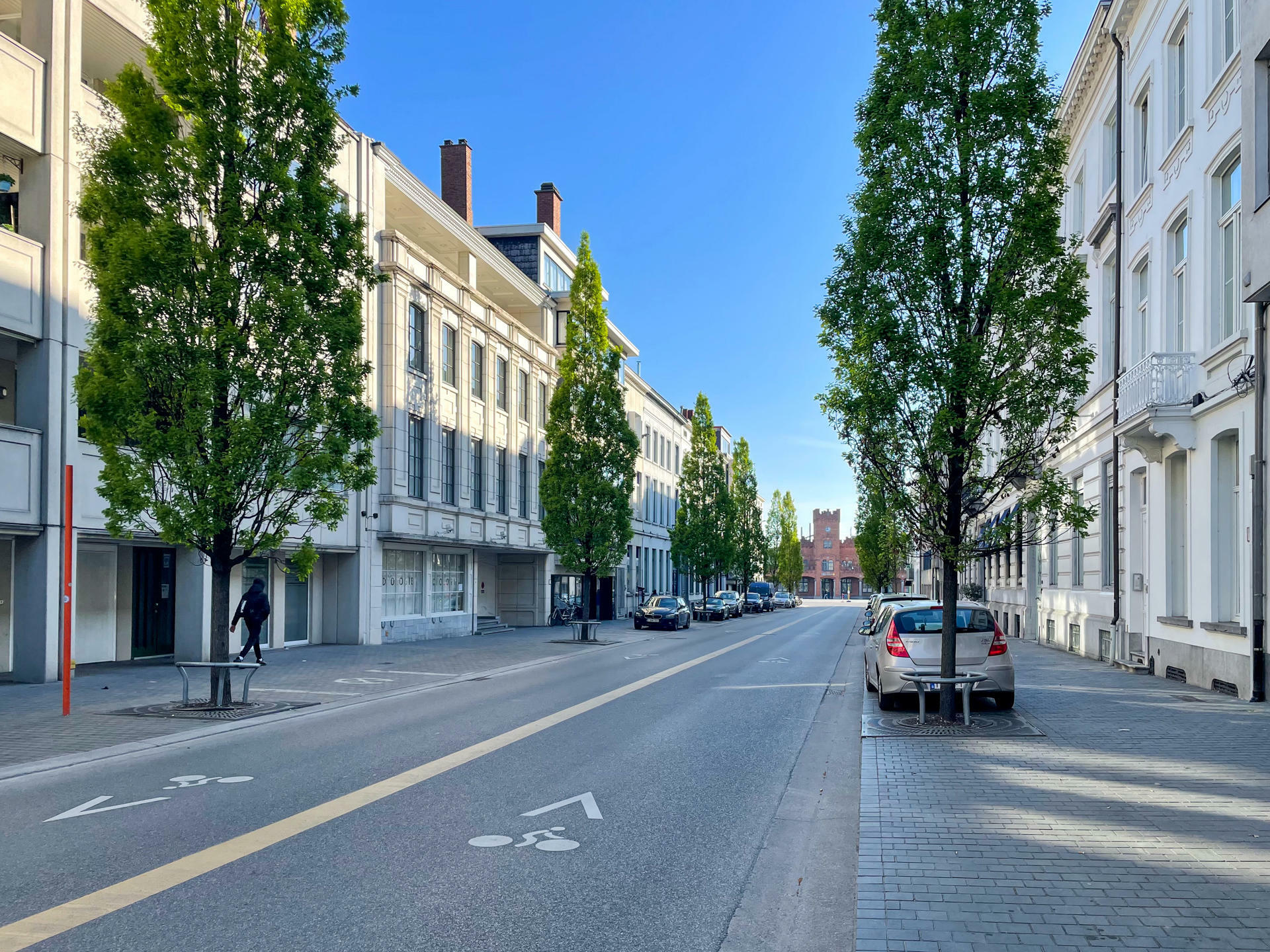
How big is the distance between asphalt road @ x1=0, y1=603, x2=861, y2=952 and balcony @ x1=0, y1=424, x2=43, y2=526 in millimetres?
6995

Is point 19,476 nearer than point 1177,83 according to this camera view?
Yes

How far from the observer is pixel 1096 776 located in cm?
859

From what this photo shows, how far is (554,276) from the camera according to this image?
4484 centimetres

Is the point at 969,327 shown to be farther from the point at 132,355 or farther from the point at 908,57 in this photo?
the point at 132,355

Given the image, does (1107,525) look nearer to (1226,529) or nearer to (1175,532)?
(1175,532)

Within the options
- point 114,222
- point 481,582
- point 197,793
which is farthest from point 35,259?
point 481,582

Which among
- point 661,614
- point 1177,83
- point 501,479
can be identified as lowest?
point 661,614

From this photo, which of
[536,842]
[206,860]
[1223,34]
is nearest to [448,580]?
[1223,34]

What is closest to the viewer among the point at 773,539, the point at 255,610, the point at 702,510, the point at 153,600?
the point at 255,610

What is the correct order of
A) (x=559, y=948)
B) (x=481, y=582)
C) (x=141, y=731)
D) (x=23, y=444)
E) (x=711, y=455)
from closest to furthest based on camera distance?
1. (x=559, y=948)
2. (x=141, y=731)
3. (x=23, y=444)
4. (x=481, y=582)
5. (x=711, y=455)

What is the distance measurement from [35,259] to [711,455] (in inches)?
1765

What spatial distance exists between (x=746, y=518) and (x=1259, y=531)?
195ft

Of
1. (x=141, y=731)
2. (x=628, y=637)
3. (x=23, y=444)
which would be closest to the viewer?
(x=141, y=731)

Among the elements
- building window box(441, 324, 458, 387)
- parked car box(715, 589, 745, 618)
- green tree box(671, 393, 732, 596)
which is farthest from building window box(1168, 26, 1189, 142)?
green tree box(671, 393, 732, 596)
